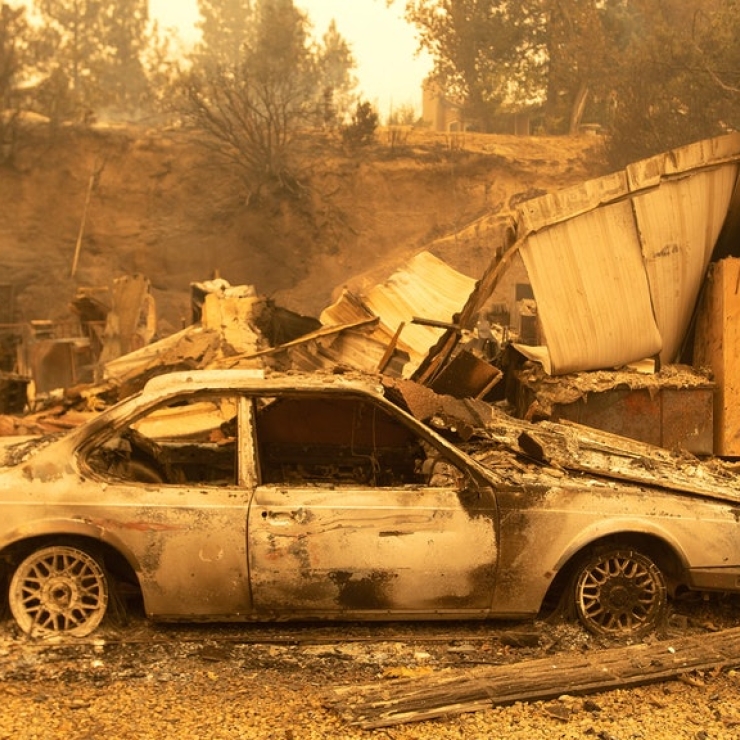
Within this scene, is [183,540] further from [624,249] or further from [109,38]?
[109,38]

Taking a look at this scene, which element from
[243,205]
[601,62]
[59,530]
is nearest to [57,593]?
[59,530]

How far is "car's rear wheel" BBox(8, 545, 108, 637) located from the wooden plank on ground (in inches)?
54.2

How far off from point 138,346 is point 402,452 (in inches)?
416

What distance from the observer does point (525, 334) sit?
13094 millimetres

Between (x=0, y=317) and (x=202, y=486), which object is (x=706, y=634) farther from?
(x=0, y=317)

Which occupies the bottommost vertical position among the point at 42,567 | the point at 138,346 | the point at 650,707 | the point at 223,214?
the point at 650,707

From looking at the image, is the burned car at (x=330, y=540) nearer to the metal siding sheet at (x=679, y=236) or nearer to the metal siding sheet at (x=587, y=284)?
the metal siding sheet at (x=587, y=284)

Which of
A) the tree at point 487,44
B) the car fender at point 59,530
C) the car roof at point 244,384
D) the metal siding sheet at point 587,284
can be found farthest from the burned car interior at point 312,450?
the tree at point 487,44

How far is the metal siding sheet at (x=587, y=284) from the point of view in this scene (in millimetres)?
7438

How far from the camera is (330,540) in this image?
4.26 meters

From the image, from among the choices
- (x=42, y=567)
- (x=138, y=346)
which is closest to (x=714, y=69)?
(x=138, y=346)

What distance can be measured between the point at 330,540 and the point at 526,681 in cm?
115

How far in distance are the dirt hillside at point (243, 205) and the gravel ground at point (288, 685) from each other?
766 inches

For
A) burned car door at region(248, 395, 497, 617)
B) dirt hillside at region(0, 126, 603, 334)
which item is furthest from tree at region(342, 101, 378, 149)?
burned car door at region(248, 395, 497, 617)
